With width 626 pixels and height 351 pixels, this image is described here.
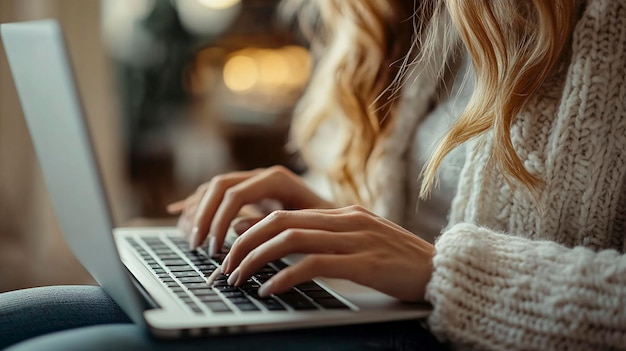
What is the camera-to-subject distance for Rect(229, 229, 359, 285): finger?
629mm

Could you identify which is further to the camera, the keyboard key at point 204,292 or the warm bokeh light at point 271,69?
the warm bokeh light at point 271,69

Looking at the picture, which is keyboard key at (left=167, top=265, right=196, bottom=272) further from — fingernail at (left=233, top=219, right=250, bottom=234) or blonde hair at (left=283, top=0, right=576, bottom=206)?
blonde hair at (left=283, top=0, right=576, bottom=206)

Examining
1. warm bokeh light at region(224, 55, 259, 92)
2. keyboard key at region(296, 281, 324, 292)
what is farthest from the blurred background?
keyboard key at region(296, 281, 324, 292)

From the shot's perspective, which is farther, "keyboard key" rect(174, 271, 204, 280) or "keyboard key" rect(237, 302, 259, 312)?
"keyboard key" rect(174, 271, 204, 280)

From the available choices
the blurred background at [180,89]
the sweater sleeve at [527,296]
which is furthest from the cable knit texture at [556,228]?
the blurred background at [180,89]

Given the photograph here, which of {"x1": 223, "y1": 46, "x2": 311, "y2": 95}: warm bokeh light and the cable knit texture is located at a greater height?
{"x1": 223, "y1": 46, "x2": 311, "y2": 95}: warm bokeh light

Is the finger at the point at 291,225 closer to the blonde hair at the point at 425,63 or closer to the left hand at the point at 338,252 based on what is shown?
the left hand at the point at 338,252

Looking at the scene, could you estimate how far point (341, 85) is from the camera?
1.18m

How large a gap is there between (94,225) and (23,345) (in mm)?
115

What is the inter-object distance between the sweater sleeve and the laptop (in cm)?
4

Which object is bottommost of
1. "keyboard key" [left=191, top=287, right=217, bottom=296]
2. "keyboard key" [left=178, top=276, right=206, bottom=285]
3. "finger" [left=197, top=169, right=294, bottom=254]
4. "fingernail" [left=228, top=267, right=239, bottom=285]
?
"keyboard key" [left=178, top=276, right=206, bottom=285]

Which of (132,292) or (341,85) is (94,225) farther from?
(341,85)

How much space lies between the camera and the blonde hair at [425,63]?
0.75 metres

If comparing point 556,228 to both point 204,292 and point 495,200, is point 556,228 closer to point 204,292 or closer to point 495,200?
point 495,200
